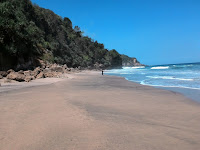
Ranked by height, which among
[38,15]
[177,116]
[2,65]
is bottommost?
[177,116]

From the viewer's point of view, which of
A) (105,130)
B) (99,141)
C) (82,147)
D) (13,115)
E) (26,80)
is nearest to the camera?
(82,147)

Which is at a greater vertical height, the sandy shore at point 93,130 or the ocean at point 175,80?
the sandy shore at point 93,130

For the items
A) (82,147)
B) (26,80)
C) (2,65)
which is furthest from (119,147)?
(2,65)

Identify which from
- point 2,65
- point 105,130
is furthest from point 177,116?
point 2,65

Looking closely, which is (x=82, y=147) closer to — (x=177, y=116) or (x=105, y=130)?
(x=105, y=130)

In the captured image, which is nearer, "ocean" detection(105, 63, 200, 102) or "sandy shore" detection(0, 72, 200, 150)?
"sandy shore" detection(0, 72, 200, 150)

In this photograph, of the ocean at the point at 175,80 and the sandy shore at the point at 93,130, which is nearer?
the sandy shore at the point at 93,130

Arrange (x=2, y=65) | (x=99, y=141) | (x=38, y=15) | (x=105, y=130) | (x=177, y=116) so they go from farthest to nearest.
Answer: (x=38, y=15) < (x=2, y=65) < (x=177, y=116) < (x=105, y=130) < (x=99, y=141)

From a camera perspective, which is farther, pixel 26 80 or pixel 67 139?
pixel 26 80

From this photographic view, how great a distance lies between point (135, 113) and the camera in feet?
14.4

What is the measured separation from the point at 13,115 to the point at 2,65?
43.2 ft

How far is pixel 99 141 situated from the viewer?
260 cm

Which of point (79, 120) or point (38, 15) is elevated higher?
point (38, 15)

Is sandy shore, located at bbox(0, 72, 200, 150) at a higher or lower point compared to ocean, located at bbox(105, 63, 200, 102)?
higher
